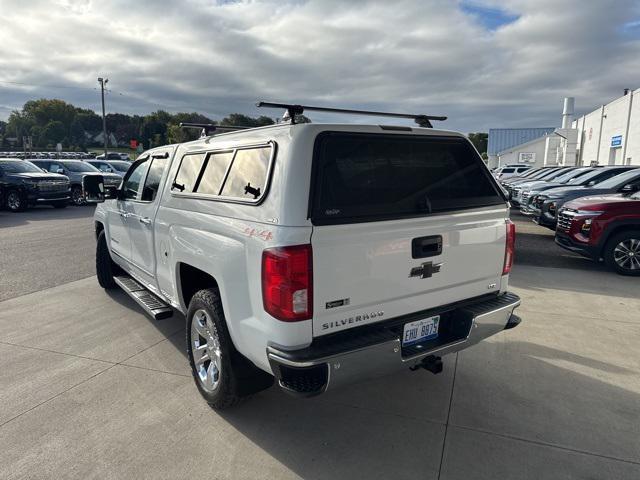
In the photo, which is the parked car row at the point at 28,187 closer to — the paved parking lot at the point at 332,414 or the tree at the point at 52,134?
the paved parking lot at the point at 332,414

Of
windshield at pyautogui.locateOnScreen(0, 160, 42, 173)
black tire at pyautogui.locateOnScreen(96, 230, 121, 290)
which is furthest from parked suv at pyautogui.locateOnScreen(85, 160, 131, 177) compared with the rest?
black tire at pyautogui.locateOnScreen(96, 230, 121, 290)

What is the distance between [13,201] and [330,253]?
1753cm

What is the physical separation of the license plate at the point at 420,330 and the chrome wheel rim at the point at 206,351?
1291 millimetres

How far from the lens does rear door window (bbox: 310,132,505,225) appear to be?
8.89 feet

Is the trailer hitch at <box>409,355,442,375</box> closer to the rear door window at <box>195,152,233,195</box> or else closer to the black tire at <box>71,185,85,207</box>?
the rear door window at <box>195,152,233,195</box>

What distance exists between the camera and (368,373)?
271 centimetres

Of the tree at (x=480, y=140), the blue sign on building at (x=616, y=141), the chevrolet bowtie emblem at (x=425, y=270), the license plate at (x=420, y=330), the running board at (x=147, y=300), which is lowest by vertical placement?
the running board at (x=147, y=300)

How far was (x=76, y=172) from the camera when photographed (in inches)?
774

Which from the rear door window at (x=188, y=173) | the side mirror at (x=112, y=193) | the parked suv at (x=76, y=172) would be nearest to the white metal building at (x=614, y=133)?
the parked suv at (x=76, y=172)

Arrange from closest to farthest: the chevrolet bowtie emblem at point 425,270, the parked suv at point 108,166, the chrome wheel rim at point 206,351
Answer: the chevrolet bowtie emblem at point 425,270, the chrome wheel rim at point 206,351, the parked suv at point 108,166

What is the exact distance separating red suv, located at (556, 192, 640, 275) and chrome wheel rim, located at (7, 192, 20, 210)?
17312 mm

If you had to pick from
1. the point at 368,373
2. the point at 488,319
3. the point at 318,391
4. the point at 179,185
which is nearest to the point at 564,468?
the point at 488,319

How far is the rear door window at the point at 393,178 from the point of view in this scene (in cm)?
271

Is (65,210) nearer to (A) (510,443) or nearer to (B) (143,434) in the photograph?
(B) (143,434)
